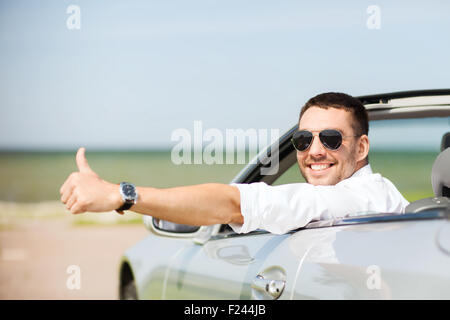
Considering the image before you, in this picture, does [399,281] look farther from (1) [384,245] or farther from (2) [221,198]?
(2) [221,198]

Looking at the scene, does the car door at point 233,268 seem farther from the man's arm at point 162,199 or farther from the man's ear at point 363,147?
the man's ear at point 363,147

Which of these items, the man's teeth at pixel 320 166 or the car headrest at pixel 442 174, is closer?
the car headrest at pixel 442 174

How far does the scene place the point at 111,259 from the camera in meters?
11.8

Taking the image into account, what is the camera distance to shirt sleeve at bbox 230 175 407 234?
267 centimetres

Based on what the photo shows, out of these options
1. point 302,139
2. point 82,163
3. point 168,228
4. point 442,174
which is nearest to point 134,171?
point 168,228

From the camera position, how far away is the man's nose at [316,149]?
3000 millimetres

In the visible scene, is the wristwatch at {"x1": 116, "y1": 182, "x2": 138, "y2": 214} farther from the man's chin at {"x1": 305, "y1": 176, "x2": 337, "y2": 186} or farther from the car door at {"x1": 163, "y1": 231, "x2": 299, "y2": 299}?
the man's chin at {"x1": 305, "y1": 176, "x2": 337, "y2": 186}

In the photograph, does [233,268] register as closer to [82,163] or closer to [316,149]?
[316,149]

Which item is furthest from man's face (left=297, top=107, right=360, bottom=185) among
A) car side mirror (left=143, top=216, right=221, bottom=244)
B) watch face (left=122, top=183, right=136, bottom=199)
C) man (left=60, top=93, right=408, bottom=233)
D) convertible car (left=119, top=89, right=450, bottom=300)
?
watch face (left=122, top=183, right=136, bottom=199)

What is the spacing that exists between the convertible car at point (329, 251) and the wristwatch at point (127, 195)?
23.8 inches

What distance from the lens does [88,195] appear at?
2279mm

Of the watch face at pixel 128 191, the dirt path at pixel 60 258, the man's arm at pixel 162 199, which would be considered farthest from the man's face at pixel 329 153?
the dirt path at pixel 60 258

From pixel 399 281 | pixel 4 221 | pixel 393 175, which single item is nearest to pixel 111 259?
pixel 399 281
